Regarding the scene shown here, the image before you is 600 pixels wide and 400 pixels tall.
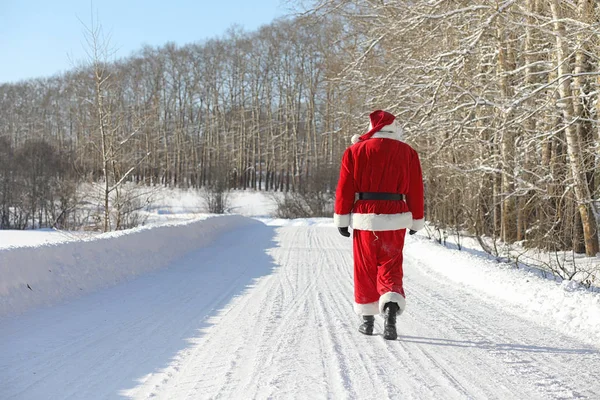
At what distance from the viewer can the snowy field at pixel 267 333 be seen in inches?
130

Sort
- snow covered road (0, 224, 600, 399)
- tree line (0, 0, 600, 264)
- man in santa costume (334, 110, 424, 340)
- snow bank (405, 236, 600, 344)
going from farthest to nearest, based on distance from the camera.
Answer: tree line (0, 0, 600, 264) < snow bank (405, 236, 600, 344) < man in santa costume (334, 110, 424, 340) < snow covered road (0, 224, 600, 399)

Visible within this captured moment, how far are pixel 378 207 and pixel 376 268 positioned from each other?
0.52 metres

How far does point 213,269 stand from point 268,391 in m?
6.20

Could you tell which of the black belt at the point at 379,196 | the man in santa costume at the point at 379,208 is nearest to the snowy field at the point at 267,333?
the man in santa costume at the point at 379,208

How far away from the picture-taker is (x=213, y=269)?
9.23 meters

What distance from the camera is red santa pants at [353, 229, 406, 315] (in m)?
4.52

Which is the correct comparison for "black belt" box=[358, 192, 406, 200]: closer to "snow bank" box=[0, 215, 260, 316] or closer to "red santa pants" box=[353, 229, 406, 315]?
"red santa pants" box=[353, 229, 406, 315]

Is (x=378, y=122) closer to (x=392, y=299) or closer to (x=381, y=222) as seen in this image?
(x=381, y=222)

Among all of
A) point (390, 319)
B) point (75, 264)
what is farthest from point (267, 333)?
point (75, 264)

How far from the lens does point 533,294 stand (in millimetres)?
6020

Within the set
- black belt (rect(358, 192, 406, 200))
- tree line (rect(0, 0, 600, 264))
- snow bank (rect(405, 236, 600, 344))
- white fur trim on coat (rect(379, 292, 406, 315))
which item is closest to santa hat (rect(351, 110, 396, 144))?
black belt (rect(358, 192, 406, 200))

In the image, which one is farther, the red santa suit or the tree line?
the tree line

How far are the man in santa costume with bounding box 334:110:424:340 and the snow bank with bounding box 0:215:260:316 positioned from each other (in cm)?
325

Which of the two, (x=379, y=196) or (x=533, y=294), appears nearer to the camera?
(x=379, y=196)
